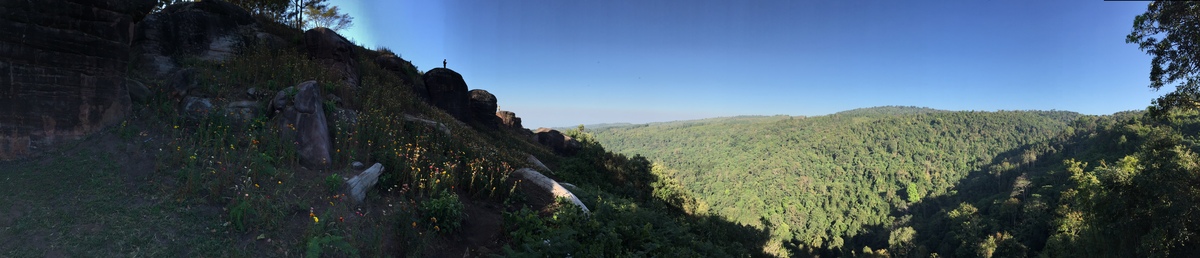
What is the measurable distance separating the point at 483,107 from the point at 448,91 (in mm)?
2832

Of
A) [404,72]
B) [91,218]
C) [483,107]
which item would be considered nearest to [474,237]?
[91,218]

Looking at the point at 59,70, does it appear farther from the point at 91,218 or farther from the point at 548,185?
the point at 548,185

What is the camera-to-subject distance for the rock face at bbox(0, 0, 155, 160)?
580 cm

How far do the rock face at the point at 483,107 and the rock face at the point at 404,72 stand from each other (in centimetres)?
328

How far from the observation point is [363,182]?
6066 millimetres

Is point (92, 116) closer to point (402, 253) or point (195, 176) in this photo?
point (195, 176)

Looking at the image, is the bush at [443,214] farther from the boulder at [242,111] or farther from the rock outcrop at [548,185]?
the boulder at [242,111]

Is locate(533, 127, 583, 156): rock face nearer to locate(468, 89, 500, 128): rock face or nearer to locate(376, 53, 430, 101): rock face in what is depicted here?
locate(468, 89, 500, 128): rock face

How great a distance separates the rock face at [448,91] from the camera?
20.1 metres

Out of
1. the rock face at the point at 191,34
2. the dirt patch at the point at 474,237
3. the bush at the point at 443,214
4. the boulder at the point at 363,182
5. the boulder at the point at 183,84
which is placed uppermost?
the rock face at the point at 191,34

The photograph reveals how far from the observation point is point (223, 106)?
7391 millimetres

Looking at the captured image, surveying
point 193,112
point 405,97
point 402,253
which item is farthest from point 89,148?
point 405,97

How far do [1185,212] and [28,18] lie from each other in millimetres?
23911

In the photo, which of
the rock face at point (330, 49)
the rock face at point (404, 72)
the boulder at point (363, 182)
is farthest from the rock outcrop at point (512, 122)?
the boulder at point (363, 182)
